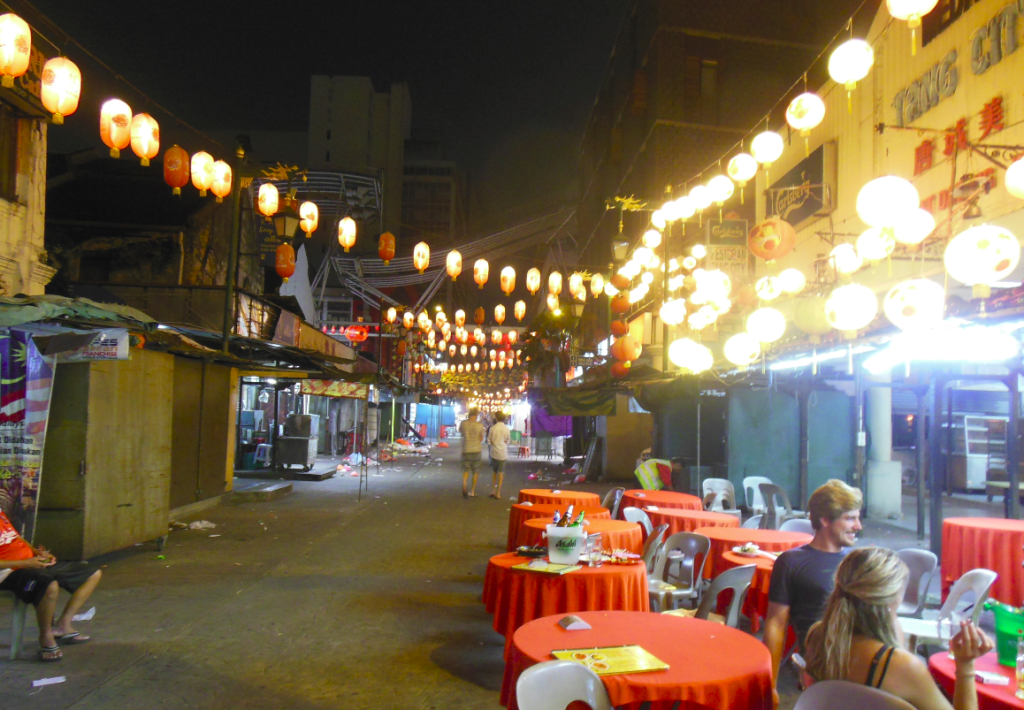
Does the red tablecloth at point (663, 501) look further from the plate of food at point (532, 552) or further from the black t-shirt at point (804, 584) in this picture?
the black t-shirt at point (804, 584)

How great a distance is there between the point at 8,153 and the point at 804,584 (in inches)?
468

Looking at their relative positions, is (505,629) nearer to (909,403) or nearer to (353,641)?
(353,641)

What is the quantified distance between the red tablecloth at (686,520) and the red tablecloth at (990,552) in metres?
2.40

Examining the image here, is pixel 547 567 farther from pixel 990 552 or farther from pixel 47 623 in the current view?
pixel 990 552

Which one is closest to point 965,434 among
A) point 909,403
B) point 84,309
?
point 909,403

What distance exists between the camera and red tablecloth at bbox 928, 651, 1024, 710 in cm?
288

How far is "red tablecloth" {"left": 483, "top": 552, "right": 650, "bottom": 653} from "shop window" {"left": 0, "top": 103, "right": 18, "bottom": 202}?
9.78m

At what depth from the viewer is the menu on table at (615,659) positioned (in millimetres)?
3148

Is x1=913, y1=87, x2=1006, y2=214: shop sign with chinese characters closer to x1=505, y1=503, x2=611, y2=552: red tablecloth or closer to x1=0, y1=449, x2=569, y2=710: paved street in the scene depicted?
x1=505, y1=503, x2=611, y2=552: red tablecloth

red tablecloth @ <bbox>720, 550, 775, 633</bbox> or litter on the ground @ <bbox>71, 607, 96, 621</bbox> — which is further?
litter on the ground @ <bbox>71, 607, 96, 621</bbox>

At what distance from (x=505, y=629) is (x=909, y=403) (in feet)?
78.2

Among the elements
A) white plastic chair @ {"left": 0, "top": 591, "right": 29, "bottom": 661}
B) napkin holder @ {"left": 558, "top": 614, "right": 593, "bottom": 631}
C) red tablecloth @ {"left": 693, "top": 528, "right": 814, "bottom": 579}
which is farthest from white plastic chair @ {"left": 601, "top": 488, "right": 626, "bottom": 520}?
white plastic chair @ {"left": 0, "top": 591, "right": 29, "bottom": 661}

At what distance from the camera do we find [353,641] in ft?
20.2

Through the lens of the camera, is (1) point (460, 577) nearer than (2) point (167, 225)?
Yes
